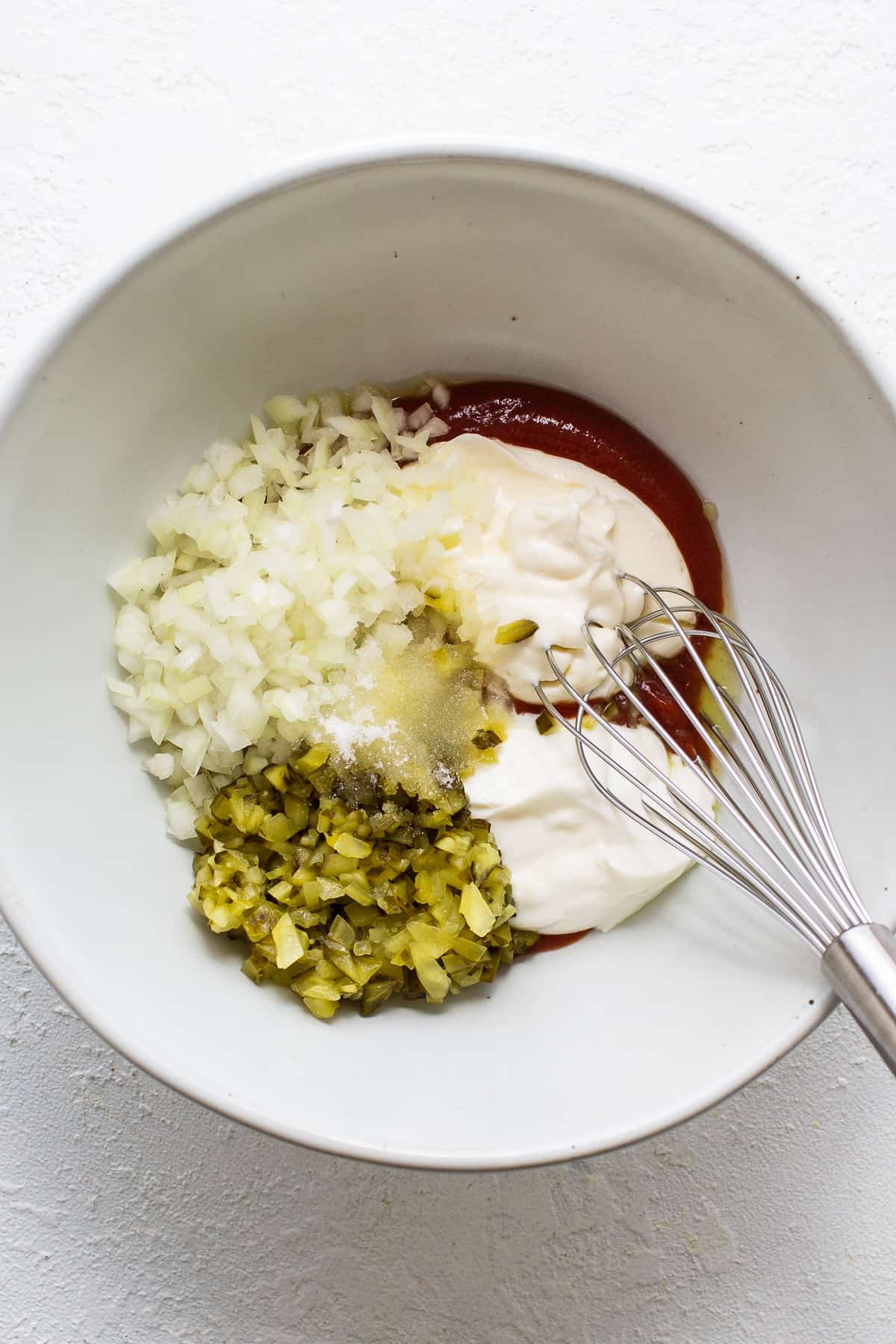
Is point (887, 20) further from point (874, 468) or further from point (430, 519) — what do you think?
point (430, 519)

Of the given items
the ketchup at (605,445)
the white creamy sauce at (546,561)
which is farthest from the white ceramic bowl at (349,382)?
the white creamy sauce at (546,561)

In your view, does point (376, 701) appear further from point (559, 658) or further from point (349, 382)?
point (349, 382)

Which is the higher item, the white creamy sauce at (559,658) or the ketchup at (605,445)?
the ketchup at (605,445)

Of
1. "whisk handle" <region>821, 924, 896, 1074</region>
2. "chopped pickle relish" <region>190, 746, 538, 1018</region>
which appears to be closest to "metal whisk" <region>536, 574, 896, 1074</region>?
"whisk handle" <region>821, 924, 896, 1074</region>

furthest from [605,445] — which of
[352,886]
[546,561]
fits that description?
[352,886]

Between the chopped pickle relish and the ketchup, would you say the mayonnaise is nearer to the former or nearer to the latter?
the chopped pickle relish

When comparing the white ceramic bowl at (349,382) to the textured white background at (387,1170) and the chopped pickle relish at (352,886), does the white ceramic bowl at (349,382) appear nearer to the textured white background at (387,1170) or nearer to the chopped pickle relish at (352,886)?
the chopped pickle relish at (352,886)
